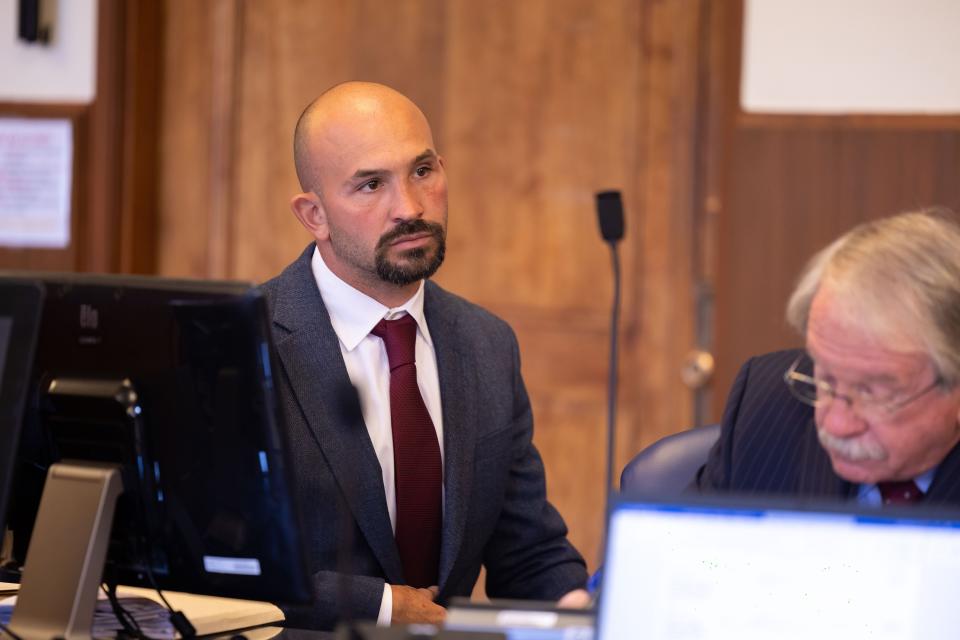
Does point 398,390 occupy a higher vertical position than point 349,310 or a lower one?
lower

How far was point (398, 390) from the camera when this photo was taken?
214 cm

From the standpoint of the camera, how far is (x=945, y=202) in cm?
300

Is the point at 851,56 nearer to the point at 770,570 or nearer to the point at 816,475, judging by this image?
the point at 816,475

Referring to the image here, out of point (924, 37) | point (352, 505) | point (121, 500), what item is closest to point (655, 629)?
point (121, 500)

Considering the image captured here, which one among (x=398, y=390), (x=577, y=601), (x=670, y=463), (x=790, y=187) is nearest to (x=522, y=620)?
(x=577, y=601)

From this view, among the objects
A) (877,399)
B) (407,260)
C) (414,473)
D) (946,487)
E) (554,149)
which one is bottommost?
(414,473)

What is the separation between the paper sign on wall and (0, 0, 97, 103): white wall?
3.2 inches

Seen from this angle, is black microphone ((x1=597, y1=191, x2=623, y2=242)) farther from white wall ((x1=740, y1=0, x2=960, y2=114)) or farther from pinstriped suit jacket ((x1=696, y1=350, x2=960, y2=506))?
white wall ((x1=740, y1=0, x2=960, y2=114))

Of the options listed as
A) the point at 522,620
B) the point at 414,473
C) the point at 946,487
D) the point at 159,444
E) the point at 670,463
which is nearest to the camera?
the point at 522,620

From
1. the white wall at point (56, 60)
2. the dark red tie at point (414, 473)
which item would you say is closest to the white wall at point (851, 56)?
the dark red tie at point (414, 473)

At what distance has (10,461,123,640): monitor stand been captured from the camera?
5.01 feet

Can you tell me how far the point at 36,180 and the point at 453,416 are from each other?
1990 mm

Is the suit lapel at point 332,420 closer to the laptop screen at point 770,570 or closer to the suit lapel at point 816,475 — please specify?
the suit lapel at point 816,475

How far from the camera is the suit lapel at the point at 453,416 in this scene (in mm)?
2092
